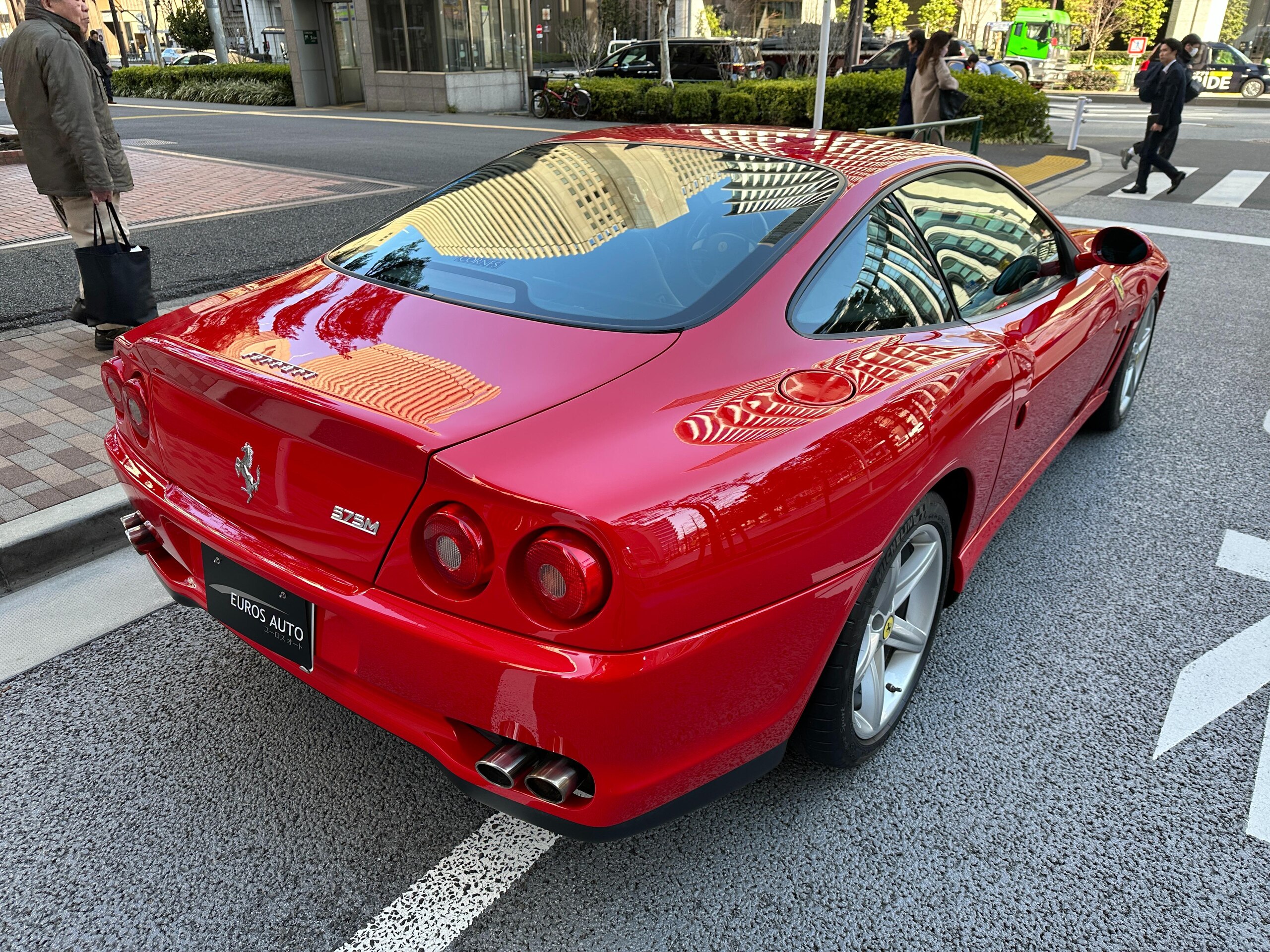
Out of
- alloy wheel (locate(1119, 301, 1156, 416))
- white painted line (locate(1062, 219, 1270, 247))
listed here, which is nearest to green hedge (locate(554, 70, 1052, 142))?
white painted line (locate(1062, 219, 1270, 247))

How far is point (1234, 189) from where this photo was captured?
12.3 metres

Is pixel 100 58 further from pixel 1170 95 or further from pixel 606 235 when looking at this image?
pixel 606 235

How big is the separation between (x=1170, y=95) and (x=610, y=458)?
1231cm

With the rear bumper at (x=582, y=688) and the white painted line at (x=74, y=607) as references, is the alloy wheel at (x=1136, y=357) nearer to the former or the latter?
the rear bumper at (x=582, y=688)

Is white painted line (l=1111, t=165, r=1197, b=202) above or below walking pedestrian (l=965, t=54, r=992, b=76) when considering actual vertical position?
below

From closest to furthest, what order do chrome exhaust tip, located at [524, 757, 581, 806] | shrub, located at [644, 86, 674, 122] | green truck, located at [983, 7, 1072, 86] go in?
1. chrome exhaust tip, located at [524, 757, 581, 806]
2. shrub, located at [644, 86, 674, 122]
3. green truck, located at [983, 7, 1072, 86]

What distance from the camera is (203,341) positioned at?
2227 millimetres

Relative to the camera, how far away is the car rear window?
2.25 m

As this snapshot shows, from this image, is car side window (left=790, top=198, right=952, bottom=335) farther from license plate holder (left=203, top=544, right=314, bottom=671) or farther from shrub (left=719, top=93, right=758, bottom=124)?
shrub (left=719, top=93, right=758, bottom=124)

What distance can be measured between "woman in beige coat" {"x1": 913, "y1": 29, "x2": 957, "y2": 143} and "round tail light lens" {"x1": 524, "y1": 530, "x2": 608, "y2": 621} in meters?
10.5

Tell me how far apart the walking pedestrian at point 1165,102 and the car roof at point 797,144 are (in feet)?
33.3

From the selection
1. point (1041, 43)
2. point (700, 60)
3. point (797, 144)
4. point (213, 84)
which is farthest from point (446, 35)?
point (1041, 43)

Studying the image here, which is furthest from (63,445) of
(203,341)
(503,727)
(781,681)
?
(781,681)

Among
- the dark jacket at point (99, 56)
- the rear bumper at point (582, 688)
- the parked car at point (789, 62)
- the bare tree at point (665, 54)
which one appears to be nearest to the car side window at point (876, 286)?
the rear bumper at point (582, 688)
